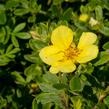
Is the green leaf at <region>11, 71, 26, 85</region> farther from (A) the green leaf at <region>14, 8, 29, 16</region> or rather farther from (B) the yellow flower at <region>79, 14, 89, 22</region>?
(B) the yellow flower at <region>79, 14, 89, 22</region>

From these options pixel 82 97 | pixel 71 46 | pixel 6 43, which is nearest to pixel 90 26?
pixel 71 46

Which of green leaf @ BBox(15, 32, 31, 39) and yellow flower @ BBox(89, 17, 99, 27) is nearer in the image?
yellow flower @ BBox(89, 17, 99, 27)

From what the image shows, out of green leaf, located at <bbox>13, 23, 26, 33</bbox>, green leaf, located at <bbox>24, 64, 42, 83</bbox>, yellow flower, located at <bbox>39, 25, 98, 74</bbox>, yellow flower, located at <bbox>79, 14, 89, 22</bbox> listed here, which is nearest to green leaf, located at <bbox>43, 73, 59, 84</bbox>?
yellow flower, located at <bbox>39, 25, 98, 74</bbox>

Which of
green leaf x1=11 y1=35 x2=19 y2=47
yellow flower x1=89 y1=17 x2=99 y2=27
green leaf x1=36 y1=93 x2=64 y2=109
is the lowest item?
green leaf x1=36 y1=93 x2=64 y2=109

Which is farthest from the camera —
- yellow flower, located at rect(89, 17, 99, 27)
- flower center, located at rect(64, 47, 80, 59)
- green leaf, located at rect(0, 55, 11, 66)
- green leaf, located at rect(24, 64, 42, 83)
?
green leaf, located at rect(0, 55, 11, 66)

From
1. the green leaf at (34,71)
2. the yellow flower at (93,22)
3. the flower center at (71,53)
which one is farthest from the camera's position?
the green leaf at (34,71)

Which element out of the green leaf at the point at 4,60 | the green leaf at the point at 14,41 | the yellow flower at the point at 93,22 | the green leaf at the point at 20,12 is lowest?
the green leaf at the point at 4,60

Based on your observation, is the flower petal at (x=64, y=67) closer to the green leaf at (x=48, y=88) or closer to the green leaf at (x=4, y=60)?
the green leaf at (x=48, y=88)

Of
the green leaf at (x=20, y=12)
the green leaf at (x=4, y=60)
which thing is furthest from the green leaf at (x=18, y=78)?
the green leaf at (x=20, y=12)
